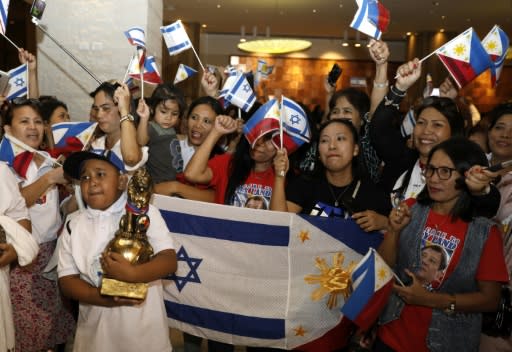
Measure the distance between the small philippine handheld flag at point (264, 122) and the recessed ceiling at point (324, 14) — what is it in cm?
815

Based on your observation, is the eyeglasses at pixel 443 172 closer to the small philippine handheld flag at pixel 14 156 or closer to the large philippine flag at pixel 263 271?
the large philippine flag at pixel 263 271

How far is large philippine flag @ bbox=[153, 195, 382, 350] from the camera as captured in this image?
2535 mm

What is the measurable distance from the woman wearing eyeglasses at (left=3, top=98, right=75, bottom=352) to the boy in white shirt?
576 millimetres

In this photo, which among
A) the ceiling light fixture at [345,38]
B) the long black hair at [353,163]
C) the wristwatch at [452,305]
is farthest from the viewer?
the ceiling light fixture at [345,38]

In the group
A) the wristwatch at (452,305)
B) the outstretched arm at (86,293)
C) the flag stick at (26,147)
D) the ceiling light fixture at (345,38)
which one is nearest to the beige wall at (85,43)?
the flag stick at (26,147)

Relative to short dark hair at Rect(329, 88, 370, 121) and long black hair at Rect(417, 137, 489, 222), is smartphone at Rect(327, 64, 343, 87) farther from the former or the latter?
long black hair at Rect(417, 137, 489, 222)

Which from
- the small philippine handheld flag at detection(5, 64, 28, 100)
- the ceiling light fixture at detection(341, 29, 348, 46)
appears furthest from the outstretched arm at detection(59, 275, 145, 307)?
the ceiling light fixture at detection(341, 29, 348, 46)

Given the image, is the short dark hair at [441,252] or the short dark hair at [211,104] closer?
the short dark hair at [441,252]

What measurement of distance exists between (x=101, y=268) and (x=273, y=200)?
34.3 inches

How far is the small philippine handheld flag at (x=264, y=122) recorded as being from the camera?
271 centimetres

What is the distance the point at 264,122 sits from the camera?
8.94 feet

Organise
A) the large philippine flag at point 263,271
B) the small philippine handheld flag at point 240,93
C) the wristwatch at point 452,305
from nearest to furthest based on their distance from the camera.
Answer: the wristwatch at point 452,305 → the large philippine flag at point 263,271 → the small philippine handheld flag at point 240,93

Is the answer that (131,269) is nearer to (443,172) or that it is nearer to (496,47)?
(443,172)

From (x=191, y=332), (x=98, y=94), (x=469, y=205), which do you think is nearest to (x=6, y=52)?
(x=98, y=94)
